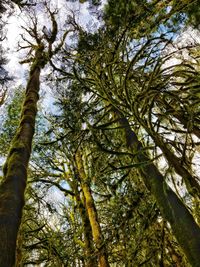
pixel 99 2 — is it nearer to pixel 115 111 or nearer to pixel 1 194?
pixel 115 111

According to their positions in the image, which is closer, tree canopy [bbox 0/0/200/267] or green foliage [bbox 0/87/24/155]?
tree canopy [bbox 0/0/200/267]

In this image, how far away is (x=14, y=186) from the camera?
9.77 ft

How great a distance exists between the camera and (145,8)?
4.30 m

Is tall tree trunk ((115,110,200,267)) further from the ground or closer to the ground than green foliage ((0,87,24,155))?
closer to the ground

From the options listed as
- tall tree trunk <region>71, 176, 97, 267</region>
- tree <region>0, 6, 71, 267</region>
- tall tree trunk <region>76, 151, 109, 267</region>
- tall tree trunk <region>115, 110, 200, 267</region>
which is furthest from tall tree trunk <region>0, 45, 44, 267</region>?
tall tree trunk <region>71, 176, 97, 267</region>

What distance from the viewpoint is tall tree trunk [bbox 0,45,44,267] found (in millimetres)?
2330

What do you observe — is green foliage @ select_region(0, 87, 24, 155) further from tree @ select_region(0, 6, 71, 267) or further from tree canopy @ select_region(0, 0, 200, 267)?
tree @ select_region(0, 6, 71, 267)

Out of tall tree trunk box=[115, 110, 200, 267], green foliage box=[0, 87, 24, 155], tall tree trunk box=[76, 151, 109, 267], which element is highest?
green foliage box=[0, 87, 24, 155]

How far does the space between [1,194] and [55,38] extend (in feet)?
20.3

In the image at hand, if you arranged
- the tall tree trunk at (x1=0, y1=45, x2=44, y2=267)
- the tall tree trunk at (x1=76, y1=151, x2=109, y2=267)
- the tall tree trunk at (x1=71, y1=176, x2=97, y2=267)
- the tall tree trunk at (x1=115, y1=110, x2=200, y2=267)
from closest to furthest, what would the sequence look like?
the tall tree trunk at (x1=0, y1=45, x2=44, y2=267)
the tall tree trunk at (x1=115, y1=110, x2=200, y2=267)
the tall tree trunk at (x1=76, y1=151, x2=109, y2=267)
the tall tree trunk at (x1=71, y1=176, x2=97, y2=267)

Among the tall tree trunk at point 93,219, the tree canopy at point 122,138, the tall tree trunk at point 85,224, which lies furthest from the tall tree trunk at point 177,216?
the tall tree trunk at point 85,224

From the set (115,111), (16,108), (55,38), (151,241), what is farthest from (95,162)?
(16,108)

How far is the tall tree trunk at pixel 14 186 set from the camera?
233cm

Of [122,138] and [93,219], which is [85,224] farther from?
[122,138]
